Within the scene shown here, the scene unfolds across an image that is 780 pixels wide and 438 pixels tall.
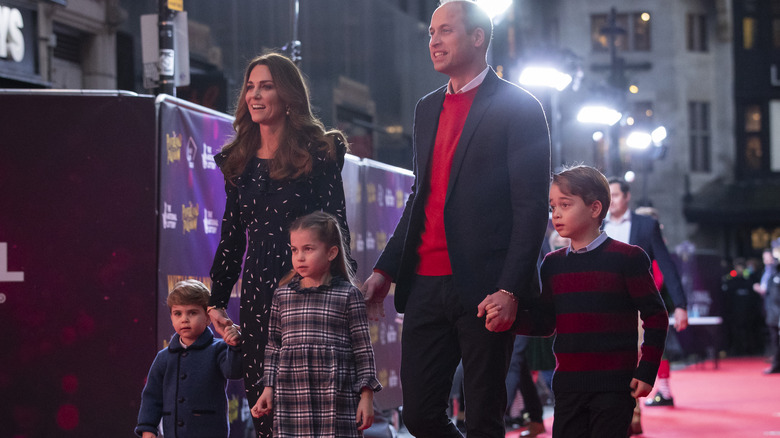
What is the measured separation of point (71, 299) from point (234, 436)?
1.42m

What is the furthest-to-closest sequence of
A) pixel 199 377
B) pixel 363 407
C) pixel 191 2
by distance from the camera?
pixel 191 2
pixel 199 377
pixel 363 407

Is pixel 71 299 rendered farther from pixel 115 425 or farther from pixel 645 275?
pixel 645 275

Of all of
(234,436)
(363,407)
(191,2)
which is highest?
(191,2)

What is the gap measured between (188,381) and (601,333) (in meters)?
2.10

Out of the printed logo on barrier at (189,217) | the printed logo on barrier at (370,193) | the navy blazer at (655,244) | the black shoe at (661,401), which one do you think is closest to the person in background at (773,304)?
the black shoe at (661,401)

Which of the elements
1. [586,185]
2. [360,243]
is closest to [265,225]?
[586,185]

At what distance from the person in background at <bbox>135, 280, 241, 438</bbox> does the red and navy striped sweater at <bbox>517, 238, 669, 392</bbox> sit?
1.63 metres

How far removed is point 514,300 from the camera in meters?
3.86

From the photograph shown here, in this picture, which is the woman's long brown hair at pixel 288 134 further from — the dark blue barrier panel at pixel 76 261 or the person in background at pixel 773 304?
the person in background at pixel 773 304

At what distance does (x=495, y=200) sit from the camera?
13.2 feet

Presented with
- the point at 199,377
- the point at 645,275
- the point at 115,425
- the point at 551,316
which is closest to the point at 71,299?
the point at 115,425

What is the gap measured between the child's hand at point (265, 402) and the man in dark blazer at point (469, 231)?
1.89ft

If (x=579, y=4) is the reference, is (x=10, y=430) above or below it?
below

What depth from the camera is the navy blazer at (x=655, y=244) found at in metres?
8.55
